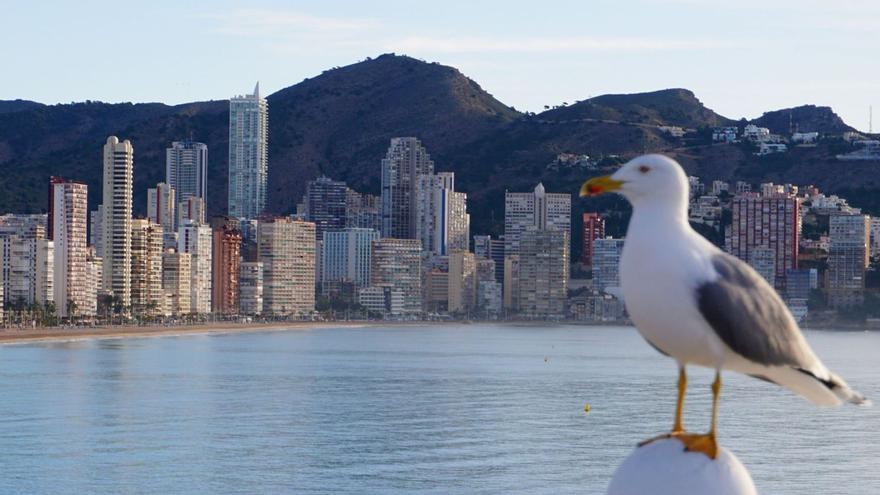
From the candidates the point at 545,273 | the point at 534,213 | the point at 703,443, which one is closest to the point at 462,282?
the point at 545,273

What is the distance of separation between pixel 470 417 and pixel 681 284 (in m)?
51.2

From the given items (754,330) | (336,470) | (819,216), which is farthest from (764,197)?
(754,330)

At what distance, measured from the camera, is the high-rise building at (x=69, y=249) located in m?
142

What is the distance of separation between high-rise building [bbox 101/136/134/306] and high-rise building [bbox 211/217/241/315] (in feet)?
57.1

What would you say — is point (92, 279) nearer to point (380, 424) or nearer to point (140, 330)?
point (140, 330)

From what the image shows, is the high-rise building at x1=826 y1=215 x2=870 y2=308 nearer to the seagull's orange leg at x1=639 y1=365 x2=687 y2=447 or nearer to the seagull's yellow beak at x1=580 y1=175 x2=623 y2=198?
the seagull's orange leg at x1=639 y1=365 x2=687 y2=447

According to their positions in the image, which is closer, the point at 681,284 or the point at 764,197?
the point at 681,284

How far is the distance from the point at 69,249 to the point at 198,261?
25.2m

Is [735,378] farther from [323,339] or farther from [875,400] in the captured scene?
[323,339]

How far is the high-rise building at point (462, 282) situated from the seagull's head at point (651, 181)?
178 metres

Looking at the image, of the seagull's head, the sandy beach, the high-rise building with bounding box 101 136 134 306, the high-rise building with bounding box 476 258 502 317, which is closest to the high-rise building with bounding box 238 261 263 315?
the sandy beach

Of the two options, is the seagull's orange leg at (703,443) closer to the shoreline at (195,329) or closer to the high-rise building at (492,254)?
the shoreline at (195,329)

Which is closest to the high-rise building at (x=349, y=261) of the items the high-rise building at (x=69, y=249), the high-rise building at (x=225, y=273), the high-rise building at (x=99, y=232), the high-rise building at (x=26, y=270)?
the high-rise building at (x=225, y=273)

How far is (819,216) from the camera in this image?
19075 cm
